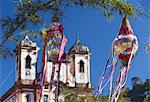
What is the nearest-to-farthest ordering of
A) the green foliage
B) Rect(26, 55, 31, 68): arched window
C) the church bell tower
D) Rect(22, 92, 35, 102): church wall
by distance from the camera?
1. the green foliage
2. Rect(22, 92, 35, 102): church wall
3. Rect(26, 55, 31, 68): arched window
4. the church bell tower

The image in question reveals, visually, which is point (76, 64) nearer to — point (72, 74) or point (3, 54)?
point (72, 74)

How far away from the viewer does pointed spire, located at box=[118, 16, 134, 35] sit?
12.3ft

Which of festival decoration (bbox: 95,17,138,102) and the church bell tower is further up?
the church bell tower

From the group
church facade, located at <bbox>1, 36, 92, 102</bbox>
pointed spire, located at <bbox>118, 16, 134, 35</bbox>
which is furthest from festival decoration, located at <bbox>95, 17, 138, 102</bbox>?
church facade, located at <bbox>1, 36, 92, 102</bbox>

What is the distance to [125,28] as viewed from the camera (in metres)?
3.80

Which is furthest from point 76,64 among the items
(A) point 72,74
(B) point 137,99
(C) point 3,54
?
(C) point 3,54

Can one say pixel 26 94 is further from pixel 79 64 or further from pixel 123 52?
pixel 123 52

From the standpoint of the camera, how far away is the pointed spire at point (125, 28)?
3748mm

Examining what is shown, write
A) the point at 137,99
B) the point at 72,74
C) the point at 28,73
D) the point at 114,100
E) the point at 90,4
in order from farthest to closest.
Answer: the point at 72,74 → the point at 28,73 → the point at 137,99 → the point at 114,100 → the point at 90,4

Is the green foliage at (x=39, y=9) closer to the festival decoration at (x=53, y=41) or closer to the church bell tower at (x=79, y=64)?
the festival decoration at (x=53, y=41)

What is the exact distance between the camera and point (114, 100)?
385 centimetres

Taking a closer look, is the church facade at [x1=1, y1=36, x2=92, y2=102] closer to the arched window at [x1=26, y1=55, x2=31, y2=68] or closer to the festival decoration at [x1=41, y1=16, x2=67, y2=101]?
the arched window at [x1=26, y1=55, x2=31, y2=68]

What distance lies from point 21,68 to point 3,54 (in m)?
16.9

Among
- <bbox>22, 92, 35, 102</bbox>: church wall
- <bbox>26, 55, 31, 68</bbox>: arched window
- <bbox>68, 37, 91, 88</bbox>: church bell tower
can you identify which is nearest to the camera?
<bbox>22, 92, 35, 102</bbox>: church wall
